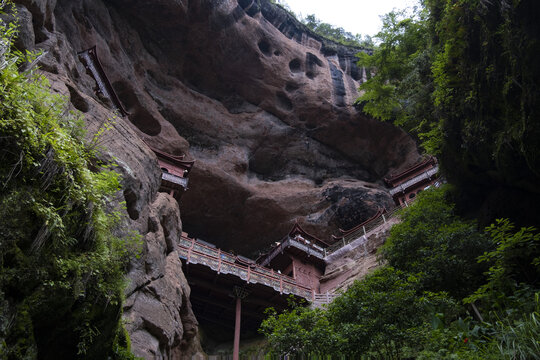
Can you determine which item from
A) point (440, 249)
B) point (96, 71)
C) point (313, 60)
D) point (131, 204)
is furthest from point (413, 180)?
point (131, 204)

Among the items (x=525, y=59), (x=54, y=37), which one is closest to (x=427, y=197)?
(x=525, y=59)

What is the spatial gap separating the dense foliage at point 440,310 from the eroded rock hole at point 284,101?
78.4 ft

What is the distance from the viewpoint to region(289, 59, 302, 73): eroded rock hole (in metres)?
35.2

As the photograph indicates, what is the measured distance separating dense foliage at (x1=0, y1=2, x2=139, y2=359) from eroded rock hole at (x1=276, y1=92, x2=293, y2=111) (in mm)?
28777

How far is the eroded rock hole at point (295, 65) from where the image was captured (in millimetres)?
35188

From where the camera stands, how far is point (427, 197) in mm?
12500

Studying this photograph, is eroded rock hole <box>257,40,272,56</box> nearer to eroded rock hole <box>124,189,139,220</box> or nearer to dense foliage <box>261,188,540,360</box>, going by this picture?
dense foliage <box>261,188,540,360</box>

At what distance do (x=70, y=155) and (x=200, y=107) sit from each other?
26313 mm

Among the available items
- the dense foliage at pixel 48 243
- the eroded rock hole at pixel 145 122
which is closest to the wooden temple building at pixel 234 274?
the eroded rock hole at pixel 145 122

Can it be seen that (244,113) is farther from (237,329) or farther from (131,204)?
(131,204)

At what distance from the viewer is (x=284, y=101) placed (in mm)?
33375

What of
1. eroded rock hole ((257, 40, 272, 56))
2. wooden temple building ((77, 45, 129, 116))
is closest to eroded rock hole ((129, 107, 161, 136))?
wooden temple building ((77, 45, 129, 116))

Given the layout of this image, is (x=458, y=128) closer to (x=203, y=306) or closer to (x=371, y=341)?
(x=371, y=341)

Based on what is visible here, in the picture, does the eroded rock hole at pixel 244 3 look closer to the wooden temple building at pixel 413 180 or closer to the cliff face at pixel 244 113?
the cliff face at pixel 244 113
